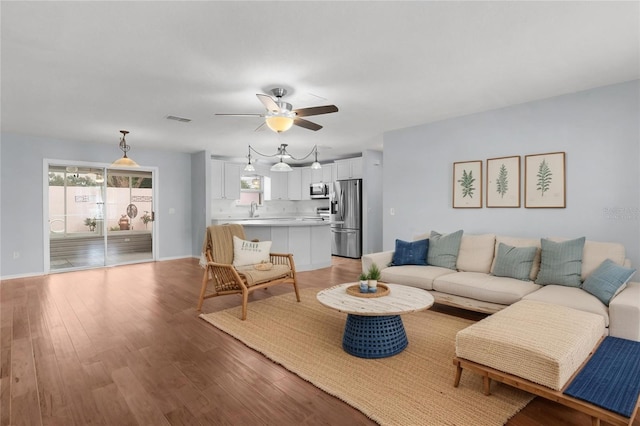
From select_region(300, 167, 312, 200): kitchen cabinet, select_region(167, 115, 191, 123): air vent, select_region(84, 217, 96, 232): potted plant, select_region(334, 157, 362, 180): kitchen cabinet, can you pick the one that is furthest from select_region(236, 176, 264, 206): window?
select_region(167, 115, 191, 123): air vent

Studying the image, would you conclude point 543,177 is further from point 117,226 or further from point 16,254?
point 16,254

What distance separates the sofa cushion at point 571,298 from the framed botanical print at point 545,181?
1.14 metres

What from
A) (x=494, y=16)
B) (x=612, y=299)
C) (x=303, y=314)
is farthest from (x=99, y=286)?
(x=612, y=299)

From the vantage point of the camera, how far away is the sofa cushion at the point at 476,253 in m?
3.93

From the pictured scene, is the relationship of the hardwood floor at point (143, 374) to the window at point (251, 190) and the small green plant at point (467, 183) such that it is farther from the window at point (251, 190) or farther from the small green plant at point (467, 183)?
the window at point (251, 190)

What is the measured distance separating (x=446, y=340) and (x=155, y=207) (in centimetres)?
663

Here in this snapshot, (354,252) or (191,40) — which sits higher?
(191,40)

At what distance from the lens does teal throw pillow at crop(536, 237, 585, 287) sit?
3.20 meters

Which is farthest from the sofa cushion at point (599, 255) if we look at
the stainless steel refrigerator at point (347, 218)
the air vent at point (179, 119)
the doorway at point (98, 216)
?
the doorway at point (98, 216)

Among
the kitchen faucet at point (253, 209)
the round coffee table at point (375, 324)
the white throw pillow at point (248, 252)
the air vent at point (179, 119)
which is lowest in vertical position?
the round coffee table at point (375, 324)

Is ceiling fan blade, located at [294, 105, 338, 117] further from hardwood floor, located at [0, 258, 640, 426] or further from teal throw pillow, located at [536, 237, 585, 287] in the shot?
teal throw pillow, located at [536, 237, 585, 287]

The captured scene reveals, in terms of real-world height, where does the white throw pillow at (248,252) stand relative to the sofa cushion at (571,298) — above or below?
above

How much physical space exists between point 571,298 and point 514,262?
750mm

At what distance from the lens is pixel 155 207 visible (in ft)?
24.3
